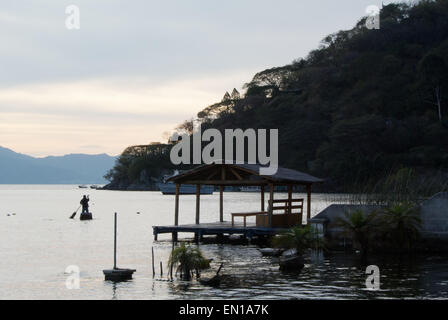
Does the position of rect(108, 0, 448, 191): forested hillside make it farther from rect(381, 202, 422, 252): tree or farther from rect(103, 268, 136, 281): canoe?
rect(103, 268, 136, 281): canoe

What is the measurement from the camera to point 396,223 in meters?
30.1

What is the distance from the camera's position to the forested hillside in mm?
129375

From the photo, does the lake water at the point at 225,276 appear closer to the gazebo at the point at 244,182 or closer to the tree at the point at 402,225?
the gazebo at the point at 244,182

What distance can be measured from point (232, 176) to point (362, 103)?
11436 centimetres

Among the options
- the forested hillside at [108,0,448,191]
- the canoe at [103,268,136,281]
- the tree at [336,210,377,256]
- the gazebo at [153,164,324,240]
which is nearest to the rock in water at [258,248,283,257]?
the tree at [336,210,377,256]

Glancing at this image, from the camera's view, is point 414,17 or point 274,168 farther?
point 414,17

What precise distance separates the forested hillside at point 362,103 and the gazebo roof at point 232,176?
71.4 m

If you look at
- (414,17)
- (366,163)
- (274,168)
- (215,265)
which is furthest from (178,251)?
(414,17)

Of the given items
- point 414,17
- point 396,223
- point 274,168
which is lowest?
point 396,223

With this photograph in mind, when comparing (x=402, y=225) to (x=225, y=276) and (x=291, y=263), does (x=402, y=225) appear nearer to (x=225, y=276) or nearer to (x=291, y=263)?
(x=291, y=263)

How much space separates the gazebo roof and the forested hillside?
7142 cm

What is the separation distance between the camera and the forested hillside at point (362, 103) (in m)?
129
